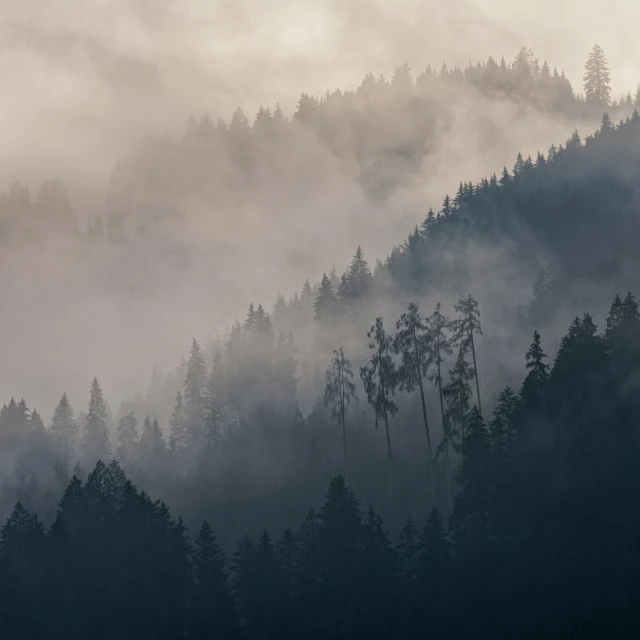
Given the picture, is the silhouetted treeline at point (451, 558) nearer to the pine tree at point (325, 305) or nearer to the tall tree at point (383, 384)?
the tall tree at point (383, 384)

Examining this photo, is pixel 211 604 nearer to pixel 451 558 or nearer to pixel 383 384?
pixel 451 558

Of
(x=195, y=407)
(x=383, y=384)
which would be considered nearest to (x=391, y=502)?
(x=383, y=384)

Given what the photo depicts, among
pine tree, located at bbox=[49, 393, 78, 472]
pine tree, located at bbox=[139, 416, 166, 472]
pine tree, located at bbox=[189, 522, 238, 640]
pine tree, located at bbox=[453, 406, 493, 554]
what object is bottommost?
pine tree, located at bbox=[189, 522, 238, 640]

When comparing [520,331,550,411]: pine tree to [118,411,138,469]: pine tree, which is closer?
[520,331,550,411]: pine tree

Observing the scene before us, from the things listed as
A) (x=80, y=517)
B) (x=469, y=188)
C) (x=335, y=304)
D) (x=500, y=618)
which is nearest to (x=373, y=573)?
(x=500, y=618)

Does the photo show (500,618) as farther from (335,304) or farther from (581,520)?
(335,304)

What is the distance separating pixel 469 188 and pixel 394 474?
7259 cm

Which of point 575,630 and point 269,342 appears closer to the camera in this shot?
point 575,630

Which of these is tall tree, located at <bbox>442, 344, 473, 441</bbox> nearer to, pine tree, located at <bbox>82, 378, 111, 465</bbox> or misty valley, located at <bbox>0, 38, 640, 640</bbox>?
misty valley, located at <bbox>0, 38, 640, 640</bbox>

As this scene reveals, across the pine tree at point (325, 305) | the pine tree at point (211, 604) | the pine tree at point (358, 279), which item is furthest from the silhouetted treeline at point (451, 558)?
the pine tree at point (358, 279)

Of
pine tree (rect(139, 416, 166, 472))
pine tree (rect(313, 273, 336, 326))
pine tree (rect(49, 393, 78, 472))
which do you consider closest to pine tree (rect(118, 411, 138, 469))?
pine tree (rect(139, 416, 166, 472))

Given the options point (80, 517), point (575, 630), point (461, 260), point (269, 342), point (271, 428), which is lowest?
point (575, 630)

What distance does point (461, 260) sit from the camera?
433 feet

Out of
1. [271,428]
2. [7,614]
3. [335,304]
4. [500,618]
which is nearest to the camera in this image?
[500,618]
